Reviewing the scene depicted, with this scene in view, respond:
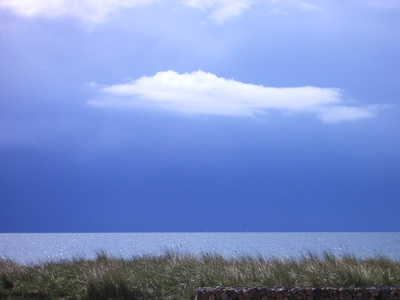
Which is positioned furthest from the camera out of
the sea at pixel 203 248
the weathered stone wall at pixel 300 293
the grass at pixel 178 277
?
the sea at pixel 203 248

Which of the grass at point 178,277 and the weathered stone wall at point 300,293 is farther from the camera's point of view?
the grass at point 178,277

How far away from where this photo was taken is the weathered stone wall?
39.1 ft

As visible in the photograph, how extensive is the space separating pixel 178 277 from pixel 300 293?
10.2 feet

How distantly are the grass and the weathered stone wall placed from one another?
729 mm

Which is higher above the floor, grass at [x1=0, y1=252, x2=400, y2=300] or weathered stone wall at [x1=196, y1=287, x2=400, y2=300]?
grass at [x1=0, y1=252, x2=400, y2=300]

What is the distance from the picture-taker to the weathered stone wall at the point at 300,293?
1193 centimetres

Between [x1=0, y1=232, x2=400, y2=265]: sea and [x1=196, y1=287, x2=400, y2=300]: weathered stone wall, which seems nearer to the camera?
[x1=196, y1=287, x2=400, y2=300]: weathered stone wall

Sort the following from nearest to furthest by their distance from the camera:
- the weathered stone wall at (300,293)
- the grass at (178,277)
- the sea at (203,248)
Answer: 1. the weathered stone wall at (300,293)
2. the grass at (178,277)
3. the sea at (203,248)

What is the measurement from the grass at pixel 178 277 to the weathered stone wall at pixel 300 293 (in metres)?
0.73

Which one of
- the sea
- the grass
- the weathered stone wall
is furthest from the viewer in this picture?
the sea

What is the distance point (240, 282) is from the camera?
13164 millimetres

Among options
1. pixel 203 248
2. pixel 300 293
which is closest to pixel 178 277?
pixel 300 293

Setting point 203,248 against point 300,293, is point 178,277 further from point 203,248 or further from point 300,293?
point 203,248

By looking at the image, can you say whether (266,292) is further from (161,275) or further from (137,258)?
(137,258)
